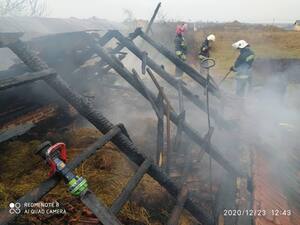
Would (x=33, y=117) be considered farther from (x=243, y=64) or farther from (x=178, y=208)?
(x=243, y=64)

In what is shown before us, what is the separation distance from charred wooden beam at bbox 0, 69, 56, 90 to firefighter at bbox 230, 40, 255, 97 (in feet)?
22.8

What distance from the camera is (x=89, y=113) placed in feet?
9.23

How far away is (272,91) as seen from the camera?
330 inches

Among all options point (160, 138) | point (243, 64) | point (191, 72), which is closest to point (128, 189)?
point (160, 138)

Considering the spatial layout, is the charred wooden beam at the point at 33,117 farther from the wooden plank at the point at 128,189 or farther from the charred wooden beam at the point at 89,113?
the wooden plank at the point at 128,189

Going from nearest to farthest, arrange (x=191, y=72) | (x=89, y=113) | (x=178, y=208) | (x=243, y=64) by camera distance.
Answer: (x=178, y=208), (x=89, y=113), (x=191, y=72), (x=243, y=64)

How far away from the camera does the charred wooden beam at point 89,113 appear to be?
273 centimetres

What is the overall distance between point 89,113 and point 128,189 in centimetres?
88

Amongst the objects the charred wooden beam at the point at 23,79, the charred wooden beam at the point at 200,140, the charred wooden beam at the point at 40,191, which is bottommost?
the charred wooden beam at the point at 200,140

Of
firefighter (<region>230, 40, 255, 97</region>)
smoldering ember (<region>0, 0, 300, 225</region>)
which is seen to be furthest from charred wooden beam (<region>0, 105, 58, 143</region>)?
firefighter (<region>230, 40, 255, 97</region>)

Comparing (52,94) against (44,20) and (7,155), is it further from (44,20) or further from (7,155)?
(44,20)

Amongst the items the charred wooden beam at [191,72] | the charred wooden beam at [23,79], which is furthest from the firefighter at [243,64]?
the charred wooden beam at [23,79]

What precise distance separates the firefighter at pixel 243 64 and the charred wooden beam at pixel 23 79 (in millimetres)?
6955

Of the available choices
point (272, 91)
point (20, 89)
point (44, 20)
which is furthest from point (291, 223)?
point (44, 20)
